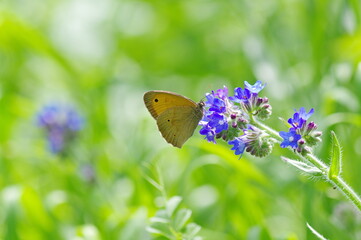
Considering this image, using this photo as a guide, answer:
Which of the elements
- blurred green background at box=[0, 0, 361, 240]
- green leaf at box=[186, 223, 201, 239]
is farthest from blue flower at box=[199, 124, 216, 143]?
blurred green background at box=[0, 0, 361, 240]

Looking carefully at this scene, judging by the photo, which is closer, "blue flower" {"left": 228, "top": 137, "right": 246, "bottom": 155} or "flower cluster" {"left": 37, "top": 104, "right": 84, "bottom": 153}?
"blue flower" {"left": 228, "top": 137, "right": 246, "bottom": 155}

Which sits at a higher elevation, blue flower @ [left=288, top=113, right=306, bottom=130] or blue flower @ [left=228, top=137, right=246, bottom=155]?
blue flower @ [left=288, top=113, right=306, bottom=130]

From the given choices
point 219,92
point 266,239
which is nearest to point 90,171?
point 266,239

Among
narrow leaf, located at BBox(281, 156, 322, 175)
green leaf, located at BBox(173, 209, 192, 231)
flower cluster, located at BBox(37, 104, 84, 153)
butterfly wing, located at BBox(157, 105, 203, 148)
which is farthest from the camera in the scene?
flower cluster, located at BBox(37, 104, 84, 153)

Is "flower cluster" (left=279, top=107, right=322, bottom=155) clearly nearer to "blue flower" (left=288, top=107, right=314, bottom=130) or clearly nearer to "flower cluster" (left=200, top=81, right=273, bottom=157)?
"blue flower" (left=288, top=107, right=314, bottom=130)

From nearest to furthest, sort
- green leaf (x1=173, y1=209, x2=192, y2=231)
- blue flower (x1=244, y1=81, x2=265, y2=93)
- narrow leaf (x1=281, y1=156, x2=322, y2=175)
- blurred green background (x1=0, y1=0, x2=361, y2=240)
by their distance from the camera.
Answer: narrow leaf (x1=281, y1=156, x2=322, y2=175) < blue flower (x1=244, y1=81, x2=265, y2=93) < green leaf (x1=173, y1=209, x2=192, y2=231) < blurred green background (x1=0, y1=0, x2=361, y2=240)

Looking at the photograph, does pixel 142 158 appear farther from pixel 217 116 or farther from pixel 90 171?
pixel 217 116

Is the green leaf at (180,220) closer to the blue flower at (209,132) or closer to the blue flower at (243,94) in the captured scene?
the blue flower at (209,132)

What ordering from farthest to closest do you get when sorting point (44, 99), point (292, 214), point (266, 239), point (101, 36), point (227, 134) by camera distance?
1. point (101, 36)
2. point (44, 99)
3. point (292, 214)
4. point (266, 239)
5. point (227, 134)
